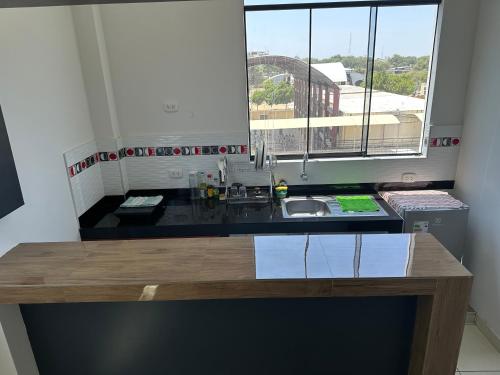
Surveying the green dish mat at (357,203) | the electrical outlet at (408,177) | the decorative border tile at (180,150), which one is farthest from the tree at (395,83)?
the decorative border tile at (180,150)

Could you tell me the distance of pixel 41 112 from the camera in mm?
2152

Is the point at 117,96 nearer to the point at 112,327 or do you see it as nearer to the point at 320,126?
the point at 320,126

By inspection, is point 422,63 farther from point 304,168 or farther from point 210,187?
point 210,187

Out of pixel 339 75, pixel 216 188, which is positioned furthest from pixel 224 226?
pixel 339 75

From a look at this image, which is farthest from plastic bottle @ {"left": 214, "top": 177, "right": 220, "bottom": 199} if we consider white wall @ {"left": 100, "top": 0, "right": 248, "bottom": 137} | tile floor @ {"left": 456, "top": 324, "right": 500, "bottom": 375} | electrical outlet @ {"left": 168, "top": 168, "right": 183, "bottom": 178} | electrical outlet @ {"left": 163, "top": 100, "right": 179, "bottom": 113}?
tile floor @ {"left": 456, "top": 324, "right": 500, "bottom": 375}

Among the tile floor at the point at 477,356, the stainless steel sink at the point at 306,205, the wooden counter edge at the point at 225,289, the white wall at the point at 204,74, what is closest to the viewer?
the wooden counter edge at the point at 225,289

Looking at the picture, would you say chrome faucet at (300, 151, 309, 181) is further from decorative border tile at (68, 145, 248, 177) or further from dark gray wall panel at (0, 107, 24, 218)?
dark gray wall panel at (0, 107, 24, 218)

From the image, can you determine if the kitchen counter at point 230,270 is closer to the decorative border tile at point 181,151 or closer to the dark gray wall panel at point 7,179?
the dark gray wall panel at point 7,179

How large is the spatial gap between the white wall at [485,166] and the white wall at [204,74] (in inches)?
5.2

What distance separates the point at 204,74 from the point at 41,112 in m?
1.24

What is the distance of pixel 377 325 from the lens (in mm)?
1292

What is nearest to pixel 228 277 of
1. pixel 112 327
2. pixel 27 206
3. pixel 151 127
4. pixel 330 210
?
pixel 112 327

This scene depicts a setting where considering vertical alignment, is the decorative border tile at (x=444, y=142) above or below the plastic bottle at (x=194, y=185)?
above

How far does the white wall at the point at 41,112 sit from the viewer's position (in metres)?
1.89
